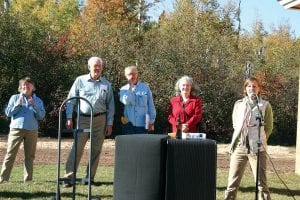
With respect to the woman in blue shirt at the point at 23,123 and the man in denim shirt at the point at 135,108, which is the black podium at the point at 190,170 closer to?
the man in denim shirt at the point at 135,108

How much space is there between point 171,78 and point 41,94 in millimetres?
5311

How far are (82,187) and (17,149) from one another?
136cm

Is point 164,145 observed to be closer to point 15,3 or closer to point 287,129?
point 287,129

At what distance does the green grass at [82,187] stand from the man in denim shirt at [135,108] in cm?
107

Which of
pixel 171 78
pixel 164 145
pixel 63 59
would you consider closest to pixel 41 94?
pixel 63 59

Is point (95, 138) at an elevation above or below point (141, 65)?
below

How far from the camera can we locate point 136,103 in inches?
357

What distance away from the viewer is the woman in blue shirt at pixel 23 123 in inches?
383

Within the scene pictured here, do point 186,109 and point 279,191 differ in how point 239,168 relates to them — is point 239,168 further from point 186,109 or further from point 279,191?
point 279,191

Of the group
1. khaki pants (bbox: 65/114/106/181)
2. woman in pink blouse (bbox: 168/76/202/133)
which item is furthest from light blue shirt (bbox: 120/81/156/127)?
woman in pink blouse (bbox: 168/76/202/133)

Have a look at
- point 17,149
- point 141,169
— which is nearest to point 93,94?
point 17,149

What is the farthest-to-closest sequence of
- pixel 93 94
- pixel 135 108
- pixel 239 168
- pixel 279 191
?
pixel 279 191 < pixel 93 94 < pixel 135 108 < pixel 239 168

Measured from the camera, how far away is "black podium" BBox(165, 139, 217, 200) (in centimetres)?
566

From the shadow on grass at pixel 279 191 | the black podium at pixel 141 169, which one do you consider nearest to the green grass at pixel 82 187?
the shadow on grass at pixel 279 191
